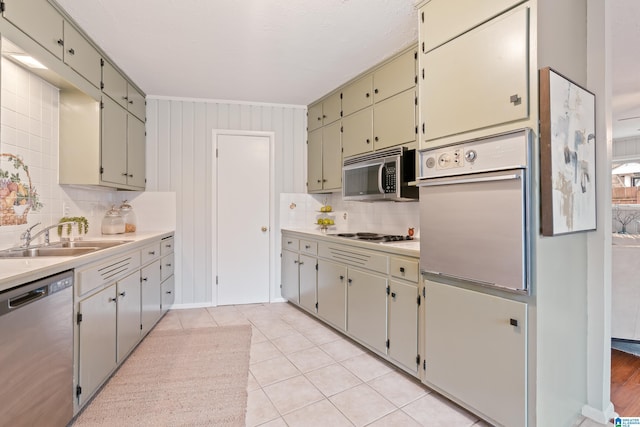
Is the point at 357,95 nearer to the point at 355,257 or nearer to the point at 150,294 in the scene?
the point at 355,257

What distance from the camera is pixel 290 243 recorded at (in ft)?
12.3

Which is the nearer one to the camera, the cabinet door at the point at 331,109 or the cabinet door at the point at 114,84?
the cabinet door at the point at 114,84

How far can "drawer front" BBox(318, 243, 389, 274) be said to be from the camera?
2.29 m

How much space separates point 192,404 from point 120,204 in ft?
8.37

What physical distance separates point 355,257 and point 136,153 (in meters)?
2.53

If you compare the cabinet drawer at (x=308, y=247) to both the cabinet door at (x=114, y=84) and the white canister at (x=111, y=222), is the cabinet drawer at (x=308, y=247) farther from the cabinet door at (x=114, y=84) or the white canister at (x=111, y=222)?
the cabinet door at (x=114, y=84)

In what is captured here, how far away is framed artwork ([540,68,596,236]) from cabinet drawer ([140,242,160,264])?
2808 millimetres

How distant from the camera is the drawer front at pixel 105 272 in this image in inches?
66.7

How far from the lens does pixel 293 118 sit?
4023 mm

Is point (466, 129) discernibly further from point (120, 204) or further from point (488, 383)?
point (120, 204)

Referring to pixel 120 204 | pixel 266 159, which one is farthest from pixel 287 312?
pixel 120 204

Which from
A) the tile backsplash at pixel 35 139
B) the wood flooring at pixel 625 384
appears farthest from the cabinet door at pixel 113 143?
the wood flooring at pixel 625 384

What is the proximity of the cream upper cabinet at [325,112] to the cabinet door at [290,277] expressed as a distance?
1566mm

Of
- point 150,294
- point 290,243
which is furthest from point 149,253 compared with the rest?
point 290,243
